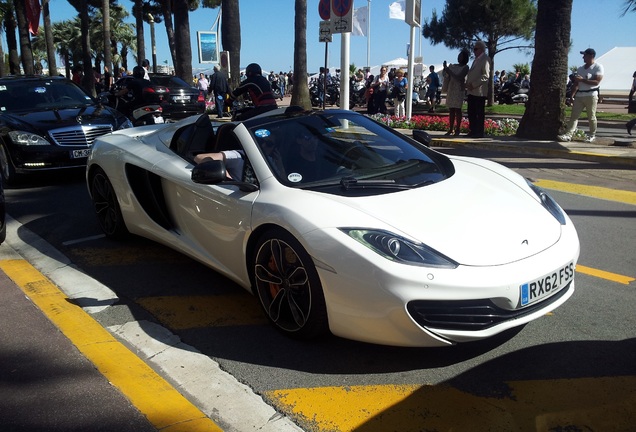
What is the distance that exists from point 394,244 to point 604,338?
4.70ft

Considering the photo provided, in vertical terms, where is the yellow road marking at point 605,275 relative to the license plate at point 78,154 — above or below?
below

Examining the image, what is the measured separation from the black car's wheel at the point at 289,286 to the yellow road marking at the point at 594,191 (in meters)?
5.00

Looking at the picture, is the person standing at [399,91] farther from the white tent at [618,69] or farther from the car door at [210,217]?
the white tent at [618,69]

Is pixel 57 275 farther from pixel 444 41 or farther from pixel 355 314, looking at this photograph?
pixel 444 41

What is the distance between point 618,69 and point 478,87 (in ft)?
124

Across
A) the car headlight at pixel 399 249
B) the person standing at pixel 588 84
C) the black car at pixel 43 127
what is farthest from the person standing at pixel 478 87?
the car headlight at pixel 399 249

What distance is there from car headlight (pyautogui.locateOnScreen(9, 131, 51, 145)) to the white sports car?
400cm

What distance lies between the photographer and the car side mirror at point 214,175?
3.62m

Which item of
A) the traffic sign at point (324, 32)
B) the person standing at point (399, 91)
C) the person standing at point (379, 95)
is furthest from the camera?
the person standing at point (379, 95)

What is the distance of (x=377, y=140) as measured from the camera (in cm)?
429

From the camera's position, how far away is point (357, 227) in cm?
303

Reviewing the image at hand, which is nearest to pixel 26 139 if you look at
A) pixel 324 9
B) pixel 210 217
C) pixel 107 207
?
pixel 107 207

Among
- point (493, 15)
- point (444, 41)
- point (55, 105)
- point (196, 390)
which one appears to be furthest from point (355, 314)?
point (444, 41)

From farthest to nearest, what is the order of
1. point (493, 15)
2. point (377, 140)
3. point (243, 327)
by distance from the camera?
point (493, 15)
point (377, 140)
point (243, 327)
